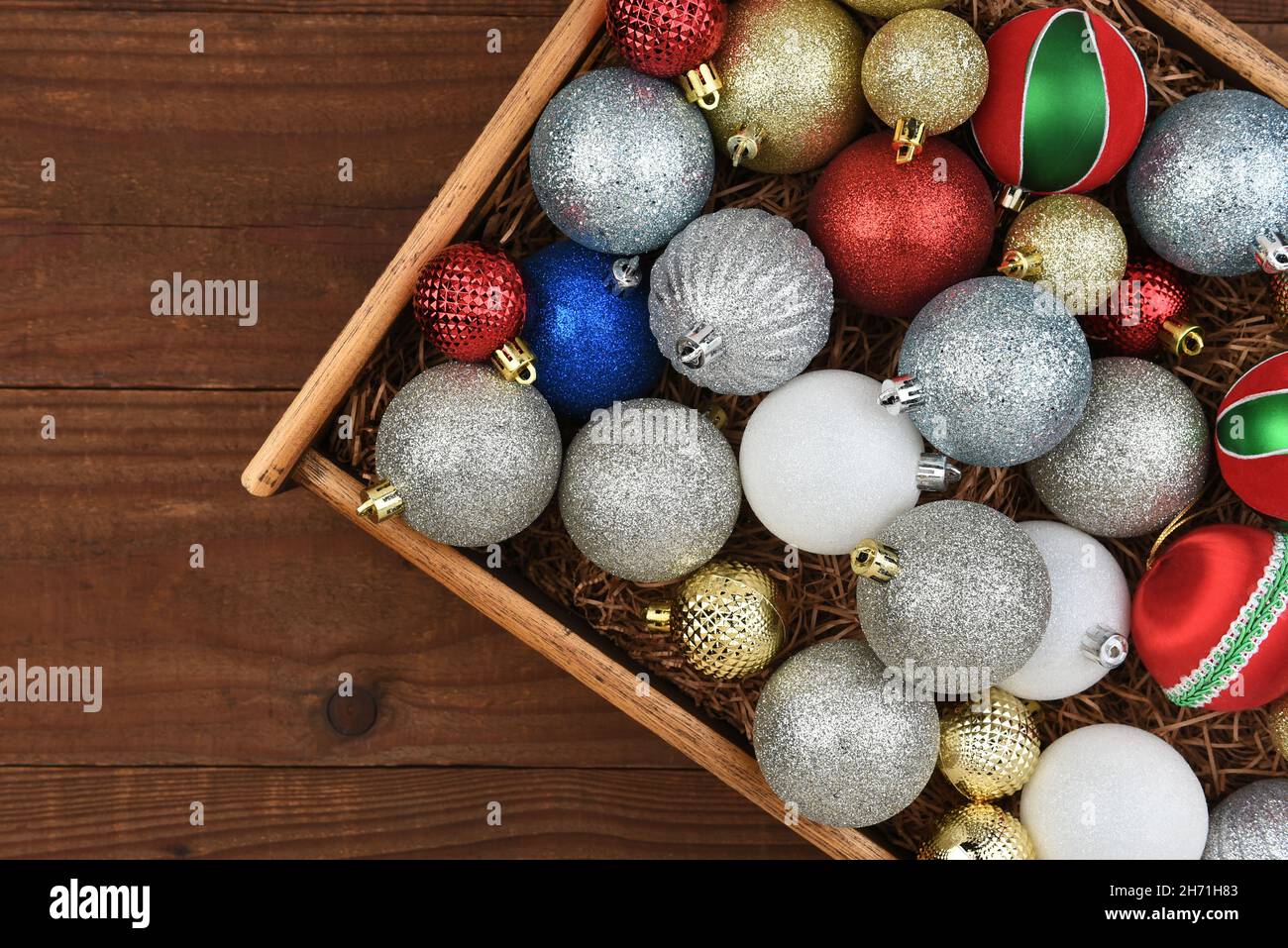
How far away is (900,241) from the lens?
80 cm

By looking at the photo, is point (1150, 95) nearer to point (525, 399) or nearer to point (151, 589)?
point (525, 399)

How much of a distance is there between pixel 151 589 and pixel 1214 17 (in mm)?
1066

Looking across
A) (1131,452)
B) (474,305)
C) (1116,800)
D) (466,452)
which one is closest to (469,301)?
(474,305)

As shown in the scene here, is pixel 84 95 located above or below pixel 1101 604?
above

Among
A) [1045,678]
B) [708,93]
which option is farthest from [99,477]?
[1045,678]

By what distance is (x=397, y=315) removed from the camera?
2.77ft

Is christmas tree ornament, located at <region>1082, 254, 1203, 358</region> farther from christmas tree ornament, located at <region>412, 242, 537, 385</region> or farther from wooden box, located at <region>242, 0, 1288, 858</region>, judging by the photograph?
christmas tree ornament, located at <region>412, 242, 537, 385</region>

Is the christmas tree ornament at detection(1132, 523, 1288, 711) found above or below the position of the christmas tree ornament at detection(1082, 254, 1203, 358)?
below

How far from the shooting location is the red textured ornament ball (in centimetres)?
80

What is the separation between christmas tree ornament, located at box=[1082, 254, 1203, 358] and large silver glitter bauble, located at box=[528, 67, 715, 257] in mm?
336


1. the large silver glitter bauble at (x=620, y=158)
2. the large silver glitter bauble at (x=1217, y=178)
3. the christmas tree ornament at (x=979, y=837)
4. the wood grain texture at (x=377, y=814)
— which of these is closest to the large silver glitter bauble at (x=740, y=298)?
the large silver glitter bauble at (x=620, y=158)

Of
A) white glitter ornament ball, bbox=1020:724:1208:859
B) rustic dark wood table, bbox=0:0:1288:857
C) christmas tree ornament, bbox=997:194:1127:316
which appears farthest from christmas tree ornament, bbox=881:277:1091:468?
rustic dark wood table, bbox=0:0:1288:857

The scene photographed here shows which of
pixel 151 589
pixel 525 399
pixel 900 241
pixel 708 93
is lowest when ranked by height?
pixel 151 589

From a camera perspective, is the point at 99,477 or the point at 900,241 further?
the point at 99,477
